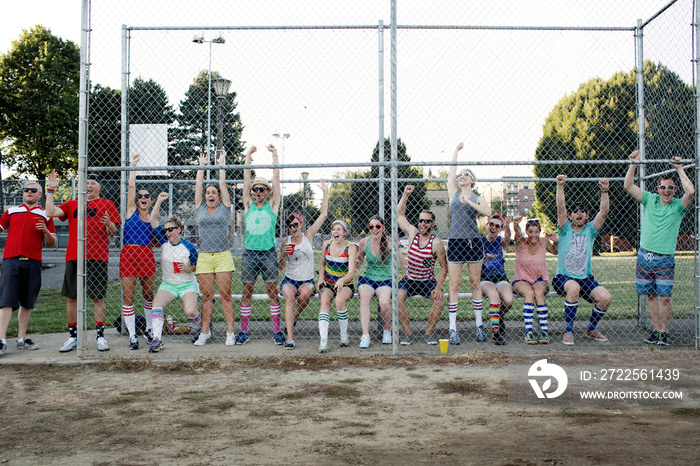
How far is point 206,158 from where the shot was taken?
6098 millimetres

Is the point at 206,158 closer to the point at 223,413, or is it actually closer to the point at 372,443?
the point at 223,413

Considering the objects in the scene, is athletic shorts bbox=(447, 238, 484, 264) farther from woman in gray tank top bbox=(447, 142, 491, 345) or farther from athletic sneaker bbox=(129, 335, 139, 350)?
athletic sneaker bbox=(129, 335, 139, 350)

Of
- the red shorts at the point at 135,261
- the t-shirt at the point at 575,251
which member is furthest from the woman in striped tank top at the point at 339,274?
the t-shirt at the point at 575,251

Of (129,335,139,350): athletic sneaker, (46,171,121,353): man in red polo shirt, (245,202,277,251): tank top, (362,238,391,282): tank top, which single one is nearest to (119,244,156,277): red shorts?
(46,171,121,353): man in red polo shirt

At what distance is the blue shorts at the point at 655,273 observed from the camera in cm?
577

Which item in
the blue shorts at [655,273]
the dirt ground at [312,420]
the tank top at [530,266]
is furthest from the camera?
the tank top at [530,266]

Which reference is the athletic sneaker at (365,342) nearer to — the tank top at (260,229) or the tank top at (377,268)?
the tank top at (377,268)

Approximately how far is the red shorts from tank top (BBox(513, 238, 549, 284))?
427 cm

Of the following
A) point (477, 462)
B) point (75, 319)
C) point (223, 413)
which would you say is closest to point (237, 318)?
point (75, 319)

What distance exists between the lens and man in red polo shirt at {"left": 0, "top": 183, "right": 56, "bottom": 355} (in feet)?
19.3

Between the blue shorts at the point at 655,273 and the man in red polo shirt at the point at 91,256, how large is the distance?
5.92 m

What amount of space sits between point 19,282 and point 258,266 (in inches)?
104

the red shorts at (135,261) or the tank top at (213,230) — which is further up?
the tank top at (213,230)

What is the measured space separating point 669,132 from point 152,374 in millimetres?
6411
